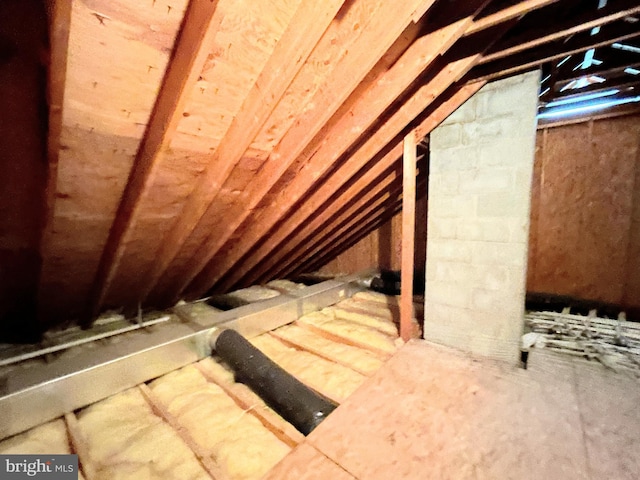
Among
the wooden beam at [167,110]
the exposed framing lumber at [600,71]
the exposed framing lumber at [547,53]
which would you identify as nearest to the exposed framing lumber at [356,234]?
the exposed framing lumber at [600,71]

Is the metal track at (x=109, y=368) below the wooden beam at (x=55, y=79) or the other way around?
below

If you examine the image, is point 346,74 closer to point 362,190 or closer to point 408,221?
point 408,221

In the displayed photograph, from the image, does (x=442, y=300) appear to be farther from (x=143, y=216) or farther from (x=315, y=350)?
(x=143, y=216)

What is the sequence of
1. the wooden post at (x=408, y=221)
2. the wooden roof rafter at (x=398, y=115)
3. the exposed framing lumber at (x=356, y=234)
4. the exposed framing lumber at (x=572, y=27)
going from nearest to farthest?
the exposed framing lumber at (x=572, y=27) → the wooden roof rafter at (x=398, y=115) → the wooden post at (x=408, y=221) → the exposed framing lumber at (x=356, y=234)

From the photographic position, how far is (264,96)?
1.27m

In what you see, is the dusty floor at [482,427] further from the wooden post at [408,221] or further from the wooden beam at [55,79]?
the wooden beam at [55,79]

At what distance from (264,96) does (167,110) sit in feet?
1.37

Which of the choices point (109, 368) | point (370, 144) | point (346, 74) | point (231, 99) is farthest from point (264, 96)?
point (109, 368)

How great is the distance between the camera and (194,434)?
4.79 ft

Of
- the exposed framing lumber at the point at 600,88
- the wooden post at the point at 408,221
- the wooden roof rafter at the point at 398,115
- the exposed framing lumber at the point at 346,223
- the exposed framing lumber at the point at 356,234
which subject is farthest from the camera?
the exposed framing lumber at the point at 356,234

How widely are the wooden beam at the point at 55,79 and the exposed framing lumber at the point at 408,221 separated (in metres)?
1.90

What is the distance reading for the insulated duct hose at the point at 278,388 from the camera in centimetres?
147

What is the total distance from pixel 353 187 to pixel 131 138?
1607mm

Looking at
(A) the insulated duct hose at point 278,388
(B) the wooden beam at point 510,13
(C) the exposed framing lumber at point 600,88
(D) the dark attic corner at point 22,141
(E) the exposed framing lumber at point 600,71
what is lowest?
(A) the insulated duct hose at point 278,388
